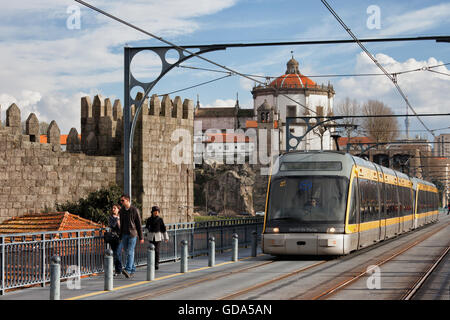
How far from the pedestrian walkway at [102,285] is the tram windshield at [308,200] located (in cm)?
190

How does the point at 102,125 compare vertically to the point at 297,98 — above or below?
below

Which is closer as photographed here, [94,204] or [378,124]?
[94,204]

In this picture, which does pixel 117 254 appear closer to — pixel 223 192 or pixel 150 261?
pixel 150 261

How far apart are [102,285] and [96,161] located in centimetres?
1973

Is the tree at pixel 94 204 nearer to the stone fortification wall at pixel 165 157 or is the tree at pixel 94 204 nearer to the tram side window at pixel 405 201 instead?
the stone fortification wall at pixel 165 157

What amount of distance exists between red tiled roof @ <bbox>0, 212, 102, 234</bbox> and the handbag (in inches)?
307

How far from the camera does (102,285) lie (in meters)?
14.4

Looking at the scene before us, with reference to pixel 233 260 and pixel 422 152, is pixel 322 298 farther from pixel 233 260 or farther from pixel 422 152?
pixel 422 152

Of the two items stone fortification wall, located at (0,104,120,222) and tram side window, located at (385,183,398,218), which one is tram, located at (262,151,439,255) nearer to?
tram side window, located at (385,183,398,218)

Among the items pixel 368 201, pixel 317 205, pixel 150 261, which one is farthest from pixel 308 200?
pixel 150 261

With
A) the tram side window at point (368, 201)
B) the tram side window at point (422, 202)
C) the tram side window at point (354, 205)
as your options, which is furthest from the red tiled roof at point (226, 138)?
the tram side window at point (354, 205)

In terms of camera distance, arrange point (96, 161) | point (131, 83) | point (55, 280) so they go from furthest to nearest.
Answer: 1. point (96, 161)
2. point (131, 83)
3. point (55, 280)

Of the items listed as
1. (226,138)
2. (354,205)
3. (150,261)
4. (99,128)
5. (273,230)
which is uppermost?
(226,138)

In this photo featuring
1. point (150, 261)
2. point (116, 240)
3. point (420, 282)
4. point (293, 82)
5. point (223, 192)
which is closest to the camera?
point (420, 282)
